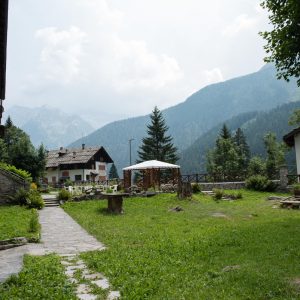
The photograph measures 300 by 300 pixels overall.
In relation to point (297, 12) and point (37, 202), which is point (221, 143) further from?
point (297, 12)

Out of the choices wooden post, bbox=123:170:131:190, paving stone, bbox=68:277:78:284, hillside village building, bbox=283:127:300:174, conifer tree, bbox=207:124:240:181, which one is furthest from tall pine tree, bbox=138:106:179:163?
paving stone, bbox=68:277:78:284

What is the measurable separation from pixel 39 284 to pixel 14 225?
27.4ft

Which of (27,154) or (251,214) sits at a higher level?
(27,154)

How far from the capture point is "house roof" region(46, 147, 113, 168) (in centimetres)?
7300

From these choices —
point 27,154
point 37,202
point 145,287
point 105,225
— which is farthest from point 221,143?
point 145,287

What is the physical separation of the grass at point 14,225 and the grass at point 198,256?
210cm

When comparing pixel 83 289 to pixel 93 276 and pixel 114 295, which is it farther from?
pixel 93 276

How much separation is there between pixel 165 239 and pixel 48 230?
16.2 ft

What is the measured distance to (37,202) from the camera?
2205cm

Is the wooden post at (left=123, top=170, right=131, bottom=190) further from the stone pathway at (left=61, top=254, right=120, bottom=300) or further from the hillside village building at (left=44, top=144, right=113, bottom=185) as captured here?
the hillside village building at (left=44, top=144, right=113, bottom=185)

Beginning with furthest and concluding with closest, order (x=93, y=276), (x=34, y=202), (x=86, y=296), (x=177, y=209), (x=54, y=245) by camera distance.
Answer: (x=34, y=202), (x=177, y=209), (x=54, y=245), (x=93, y=276), (x=86, y=296)

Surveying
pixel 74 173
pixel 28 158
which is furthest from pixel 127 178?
pixel 74 173

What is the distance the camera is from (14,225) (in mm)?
14180

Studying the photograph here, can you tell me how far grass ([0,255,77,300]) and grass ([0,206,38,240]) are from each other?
393cm
